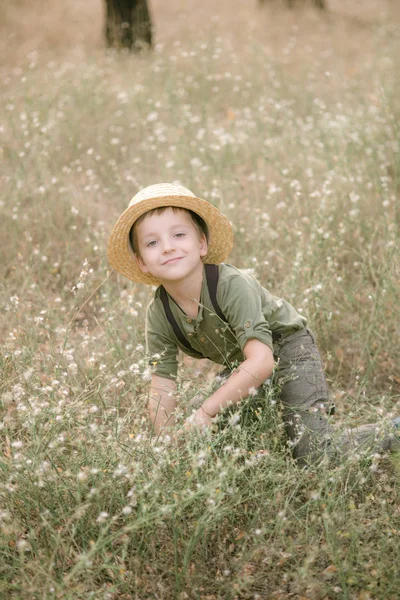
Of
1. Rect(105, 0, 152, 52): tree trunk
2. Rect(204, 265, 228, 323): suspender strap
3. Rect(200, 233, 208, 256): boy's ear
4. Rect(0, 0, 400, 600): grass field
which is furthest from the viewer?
Rect(105, 0, 152, 52): tree trunk

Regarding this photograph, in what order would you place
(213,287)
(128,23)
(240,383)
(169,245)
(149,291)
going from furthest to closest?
(128,23)
(149,291)
(213,287)
(169,245)
(240,383)

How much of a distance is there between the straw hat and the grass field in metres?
0.31

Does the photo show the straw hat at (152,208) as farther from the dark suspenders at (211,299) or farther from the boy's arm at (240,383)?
the boy's arm at (240,383)

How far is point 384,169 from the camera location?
550 cm

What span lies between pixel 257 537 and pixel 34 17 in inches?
438

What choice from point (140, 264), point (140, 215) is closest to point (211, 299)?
point (140, 264)

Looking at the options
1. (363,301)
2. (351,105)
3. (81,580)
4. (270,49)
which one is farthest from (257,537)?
(270,49)

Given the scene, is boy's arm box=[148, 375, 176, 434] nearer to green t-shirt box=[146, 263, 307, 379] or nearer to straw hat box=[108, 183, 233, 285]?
green t-shirt box=[146, 263, 307, 379]

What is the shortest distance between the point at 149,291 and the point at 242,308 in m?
1.58

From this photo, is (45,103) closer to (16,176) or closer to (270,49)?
(16,176)

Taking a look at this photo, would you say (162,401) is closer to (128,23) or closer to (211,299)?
(211,299)

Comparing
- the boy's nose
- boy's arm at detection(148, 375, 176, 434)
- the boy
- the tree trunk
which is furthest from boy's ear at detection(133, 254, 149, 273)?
the tree trunk

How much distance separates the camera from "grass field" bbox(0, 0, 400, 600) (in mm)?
2518

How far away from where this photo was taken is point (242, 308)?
3201 millimetres
